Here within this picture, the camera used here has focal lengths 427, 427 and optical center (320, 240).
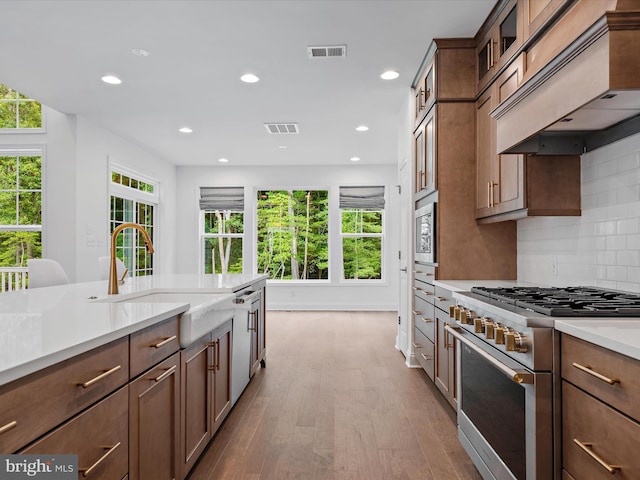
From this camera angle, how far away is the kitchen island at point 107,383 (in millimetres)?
962

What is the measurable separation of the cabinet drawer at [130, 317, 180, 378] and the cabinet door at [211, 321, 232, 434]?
1.83ft

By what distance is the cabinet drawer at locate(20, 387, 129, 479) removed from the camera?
41.1 inches

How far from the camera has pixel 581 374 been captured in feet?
4.27

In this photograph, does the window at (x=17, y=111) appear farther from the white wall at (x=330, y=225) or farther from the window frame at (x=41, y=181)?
the white wall at (x=330, y=225)

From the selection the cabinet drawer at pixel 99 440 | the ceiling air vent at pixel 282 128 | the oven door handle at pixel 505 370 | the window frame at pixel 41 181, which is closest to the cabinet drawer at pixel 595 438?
the oven door handle at pixel 505 370

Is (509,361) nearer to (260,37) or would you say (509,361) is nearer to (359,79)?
(260,37)

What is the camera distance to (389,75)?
12.8 ft

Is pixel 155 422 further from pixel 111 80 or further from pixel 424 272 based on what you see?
pixel 111 80

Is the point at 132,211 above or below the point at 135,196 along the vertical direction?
below

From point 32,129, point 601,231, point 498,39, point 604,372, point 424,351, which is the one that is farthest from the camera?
point 32,129

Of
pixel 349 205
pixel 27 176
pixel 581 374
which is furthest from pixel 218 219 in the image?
pixel 581 374

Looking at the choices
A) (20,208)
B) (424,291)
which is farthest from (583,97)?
(20,208)

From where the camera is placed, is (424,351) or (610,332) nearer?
(610,332)

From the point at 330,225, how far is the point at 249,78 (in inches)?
164
